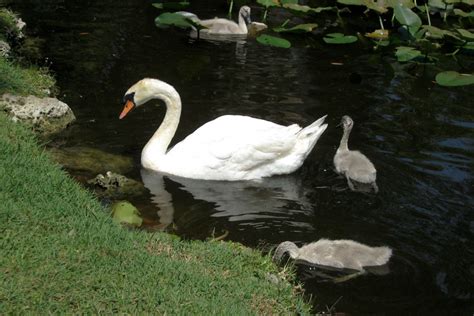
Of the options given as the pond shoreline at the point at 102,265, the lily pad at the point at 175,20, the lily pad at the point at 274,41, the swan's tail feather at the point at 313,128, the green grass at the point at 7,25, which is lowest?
the lily pad at the point at 274,41

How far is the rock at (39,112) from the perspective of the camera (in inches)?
353

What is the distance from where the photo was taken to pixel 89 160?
8461 mm

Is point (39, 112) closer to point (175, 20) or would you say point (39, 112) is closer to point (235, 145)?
point (235, 145)

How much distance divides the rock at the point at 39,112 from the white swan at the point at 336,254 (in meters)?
3.77

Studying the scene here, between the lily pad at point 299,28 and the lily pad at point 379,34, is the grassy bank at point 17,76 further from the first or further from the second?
the lily pad at point 379,34

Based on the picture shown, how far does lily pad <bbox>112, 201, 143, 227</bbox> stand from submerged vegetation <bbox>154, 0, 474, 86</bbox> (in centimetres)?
567

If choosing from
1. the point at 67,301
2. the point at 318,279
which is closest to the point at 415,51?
the point at 318,279

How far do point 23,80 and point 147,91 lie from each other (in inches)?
63.7

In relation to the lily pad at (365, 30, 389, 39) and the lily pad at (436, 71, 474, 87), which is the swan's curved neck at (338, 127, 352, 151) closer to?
the lily pad at (436, 71, 474, 87)

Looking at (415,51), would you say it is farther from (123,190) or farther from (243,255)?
(243,255)

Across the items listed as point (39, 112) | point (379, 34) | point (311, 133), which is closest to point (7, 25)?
point (39, 112)

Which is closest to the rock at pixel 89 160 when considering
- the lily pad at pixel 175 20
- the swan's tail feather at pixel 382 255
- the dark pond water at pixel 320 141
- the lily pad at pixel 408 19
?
the dark pond water at pixel 320 141

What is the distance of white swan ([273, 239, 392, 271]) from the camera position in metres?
6.47

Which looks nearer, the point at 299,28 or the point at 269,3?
the point at 299,28
